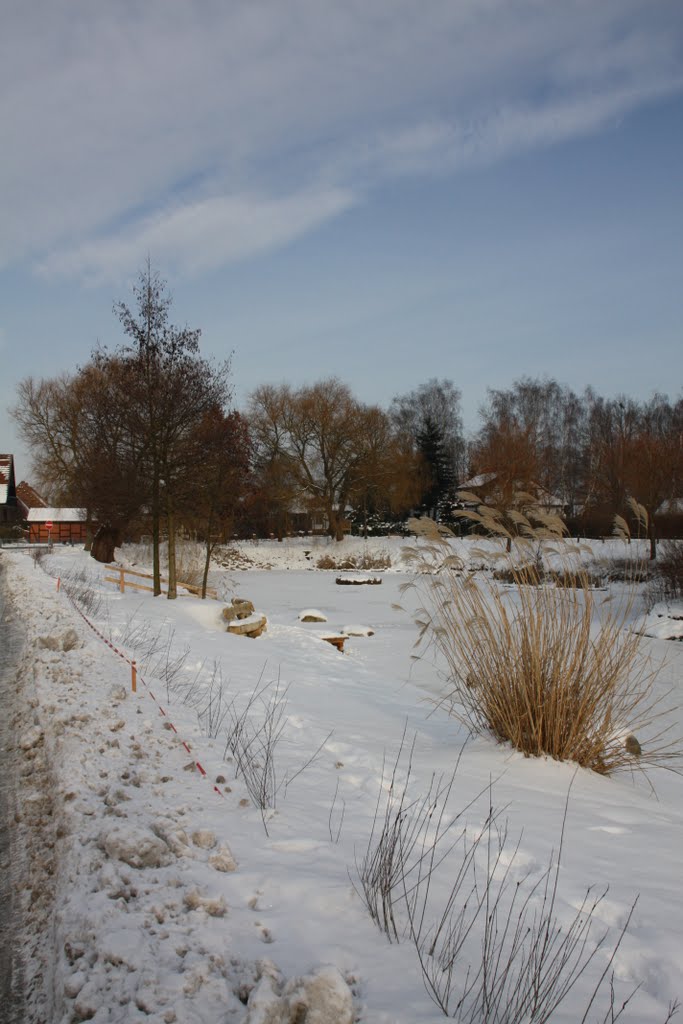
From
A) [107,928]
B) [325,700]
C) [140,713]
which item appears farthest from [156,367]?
[107,928]

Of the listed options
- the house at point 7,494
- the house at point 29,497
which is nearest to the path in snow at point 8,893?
the house at point 7,494

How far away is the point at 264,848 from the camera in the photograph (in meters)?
3.25

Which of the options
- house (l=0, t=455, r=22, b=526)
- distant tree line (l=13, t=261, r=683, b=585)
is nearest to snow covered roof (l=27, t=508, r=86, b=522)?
house (l=0, t=455, r=22, b=526)

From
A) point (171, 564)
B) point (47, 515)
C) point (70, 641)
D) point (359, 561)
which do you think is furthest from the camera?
point (47, 515)

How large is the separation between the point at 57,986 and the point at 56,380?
43.5 m

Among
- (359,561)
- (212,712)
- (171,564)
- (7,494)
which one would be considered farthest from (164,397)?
(7,494)

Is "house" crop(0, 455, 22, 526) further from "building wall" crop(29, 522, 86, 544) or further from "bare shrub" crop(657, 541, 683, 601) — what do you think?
"bare shrub" crop(657, 541, 683, 601)

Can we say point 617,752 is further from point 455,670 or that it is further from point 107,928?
point 107,928

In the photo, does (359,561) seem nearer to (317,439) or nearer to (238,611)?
(317,439)

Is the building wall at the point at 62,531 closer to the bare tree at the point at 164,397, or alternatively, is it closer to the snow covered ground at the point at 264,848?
the bare tree at the point at 164,397

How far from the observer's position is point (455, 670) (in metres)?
5.97

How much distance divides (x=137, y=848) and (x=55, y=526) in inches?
2402

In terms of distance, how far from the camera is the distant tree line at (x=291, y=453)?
1822 cm

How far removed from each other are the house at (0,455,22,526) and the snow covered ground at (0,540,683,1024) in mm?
54087
